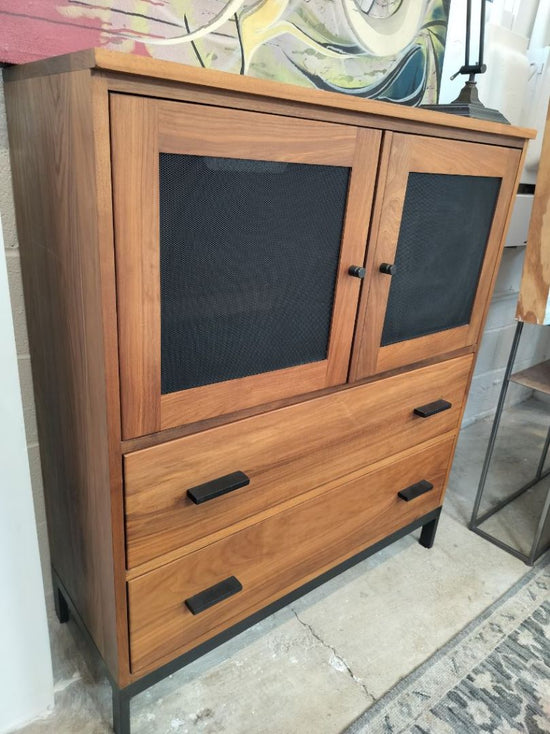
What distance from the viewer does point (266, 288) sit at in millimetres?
929

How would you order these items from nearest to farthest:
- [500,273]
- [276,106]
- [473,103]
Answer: [276,106] → [473,103] → [500,273]

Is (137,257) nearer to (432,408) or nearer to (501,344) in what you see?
(432,408)

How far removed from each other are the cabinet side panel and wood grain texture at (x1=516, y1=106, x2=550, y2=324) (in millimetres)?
1135

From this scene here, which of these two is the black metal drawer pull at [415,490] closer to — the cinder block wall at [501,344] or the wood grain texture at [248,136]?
the wood grain texture at [248,136]

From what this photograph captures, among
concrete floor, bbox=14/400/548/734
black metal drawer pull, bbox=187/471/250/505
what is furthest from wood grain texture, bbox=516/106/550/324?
black metal drawer pull, bbox=187/471/250/505

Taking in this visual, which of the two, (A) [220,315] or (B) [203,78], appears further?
(A) [220,315]

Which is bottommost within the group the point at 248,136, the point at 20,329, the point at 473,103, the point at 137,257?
the point at 20,329

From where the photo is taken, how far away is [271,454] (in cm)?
104

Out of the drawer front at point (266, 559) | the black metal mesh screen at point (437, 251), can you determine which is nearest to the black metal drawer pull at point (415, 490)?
the drawer front at point (266, 559)

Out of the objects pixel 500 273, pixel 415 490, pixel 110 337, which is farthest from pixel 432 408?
pixel 500 273

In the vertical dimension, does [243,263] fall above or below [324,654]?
above

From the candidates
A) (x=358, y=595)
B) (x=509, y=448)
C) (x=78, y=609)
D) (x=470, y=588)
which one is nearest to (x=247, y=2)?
(x=78, y=609)

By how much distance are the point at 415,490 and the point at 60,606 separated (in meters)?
0.94

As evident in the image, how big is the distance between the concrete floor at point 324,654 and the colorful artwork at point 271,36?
4.19 ft
